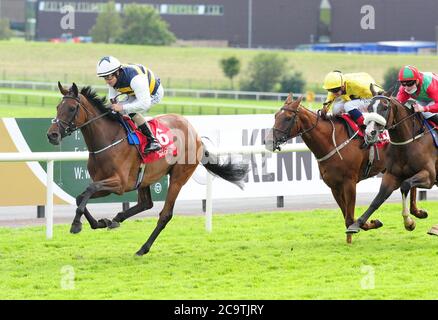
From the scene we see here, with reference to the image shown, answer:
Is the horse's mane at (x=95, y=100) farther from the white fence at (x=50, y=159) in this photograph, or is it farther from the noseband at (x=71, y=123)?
the white fence at (x=50, y=159)

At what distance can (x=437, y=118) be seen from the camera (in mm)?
9641

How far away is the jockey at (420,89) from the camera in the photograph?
9484 millimetres

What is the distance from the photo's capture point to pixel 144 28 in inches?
2448

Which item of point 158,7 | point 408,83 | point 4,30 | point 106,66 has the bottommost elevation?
point 408,83

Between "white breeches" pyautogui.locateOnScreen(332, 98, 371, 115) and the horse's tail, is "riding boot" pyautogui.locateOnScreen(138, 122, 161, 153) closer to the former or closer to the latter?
the horse's tail

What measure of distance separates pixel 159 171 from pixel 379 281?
101 inches

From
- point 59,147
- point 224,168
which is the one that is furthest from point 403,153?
point 59,147

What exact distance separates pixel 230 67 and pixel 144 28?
13.6 meters

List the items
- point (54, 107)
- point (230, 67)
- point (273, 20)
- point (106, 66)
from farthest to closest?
point (273, 20) < point (230, 67) < point (54, 107) < point (106, 66)

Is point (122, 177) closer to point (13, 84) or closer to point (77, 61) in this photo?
point (13, 84)

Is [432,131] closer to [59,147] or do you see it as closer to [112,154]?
[112,154]

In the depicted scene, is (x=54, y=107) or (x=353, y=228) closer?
(x=353, y=228)

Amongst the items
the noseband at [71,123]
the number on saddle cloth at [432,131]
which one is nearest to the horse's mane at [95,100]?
the noseband at [71,123]

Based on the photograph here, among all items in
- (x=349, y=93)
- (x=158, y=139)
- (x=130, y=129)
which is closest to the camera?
(x=130, y=129)
